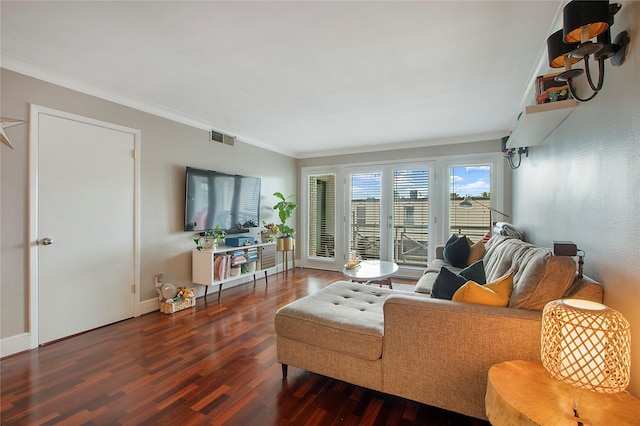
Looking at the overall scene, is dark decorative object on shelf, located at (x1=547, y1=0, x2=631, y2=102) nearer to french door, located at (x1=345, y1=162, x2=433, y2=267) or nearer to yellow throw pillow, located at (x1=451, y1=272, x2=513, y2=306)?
yellow throw pillow, located at (x1=451, y1=272, x2=513, y2=306)

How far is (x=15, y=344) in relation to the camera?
2.44 meters

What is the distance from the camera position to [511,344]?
144cm

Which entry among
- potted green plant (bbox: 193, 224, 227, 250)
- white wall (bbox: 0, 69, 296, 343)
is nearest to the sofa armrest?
potted green plant (bbox: 193, 224, 227, 250)

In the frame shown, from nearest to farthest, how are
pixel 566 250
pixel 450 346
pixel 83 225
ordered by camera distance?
pixel 566 250 → pixel 450 346 → pixel 83 225

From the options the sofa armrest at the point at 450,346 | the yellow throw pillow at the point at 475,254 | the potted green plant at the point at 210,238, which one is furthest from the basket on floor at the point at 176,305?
the yellow throw pillow at the point at 475,254

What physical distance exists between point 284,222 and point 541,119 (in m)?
4.31

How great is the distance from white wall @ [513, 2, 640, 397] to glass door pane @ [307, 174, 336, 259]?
417 cm

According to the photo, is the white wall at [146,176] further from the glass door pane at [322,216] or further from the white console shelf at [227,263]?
the glass door pane at [322,216]

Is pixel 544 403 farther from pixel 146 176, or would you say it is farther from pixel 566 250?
pixel 146 176

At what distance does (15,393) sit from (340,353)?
7.05 feet

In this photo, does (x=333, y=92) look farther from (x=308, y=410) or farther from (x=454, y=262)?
(x=308, y=410)

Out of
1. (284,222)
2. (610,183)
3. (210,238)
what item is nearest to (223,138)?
(210,238)

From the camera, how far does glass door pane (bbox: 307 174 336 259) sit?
598cm

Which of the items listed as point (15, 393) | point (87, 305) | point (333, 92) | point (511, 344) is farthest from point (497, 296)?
point (87, 305)
